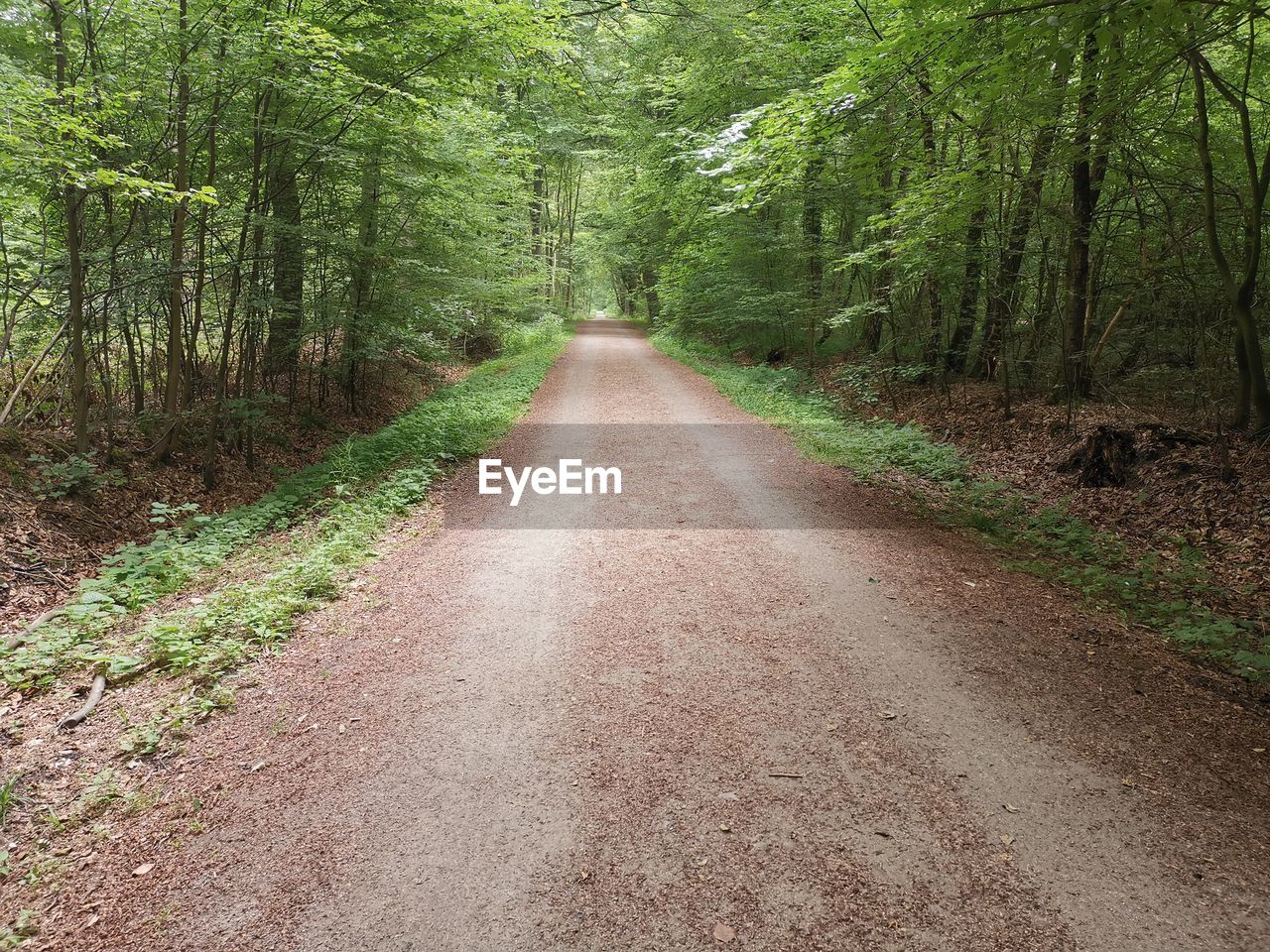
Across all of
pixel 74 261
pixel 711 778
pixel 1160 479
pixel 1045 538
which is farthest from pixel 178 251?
pixel 1160 479

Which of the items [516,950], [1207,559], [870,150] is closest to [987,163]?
[870,150]

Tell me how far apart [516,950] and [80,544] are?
716cm

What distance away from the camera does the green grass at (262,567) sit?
4445 mm

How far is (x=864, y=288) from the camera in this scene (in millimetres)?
14898

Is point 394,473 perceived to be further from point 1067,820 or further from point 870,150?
point 1067,820

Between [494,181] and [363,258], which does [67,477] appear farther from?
[494,181]

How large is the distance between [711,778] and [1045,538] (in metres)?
5.37

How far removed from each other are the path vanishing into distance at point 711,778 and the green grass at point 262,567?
39 centimetres

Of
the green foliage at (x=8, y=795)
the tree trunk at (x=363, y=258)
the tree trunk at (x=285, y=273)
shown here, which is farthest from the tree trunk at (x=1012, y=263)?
the green foliage at (x=8, y=795)

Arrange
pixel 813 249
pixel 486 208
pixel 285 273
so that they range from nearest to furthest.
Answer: pixel 285 273
pixel 486 208
pixel 813 249

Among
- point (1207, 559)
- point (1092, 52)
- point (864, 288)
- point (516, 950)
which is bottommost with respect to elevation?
point (516, 950)

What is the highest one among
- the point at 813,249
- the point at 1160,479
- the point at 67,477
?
the point at 813,249

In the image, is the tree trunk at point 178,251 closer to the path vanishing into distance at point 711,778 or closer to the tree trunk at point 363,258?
the tree trunk at point 363,258

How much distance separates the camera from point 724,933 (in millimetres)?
2393
